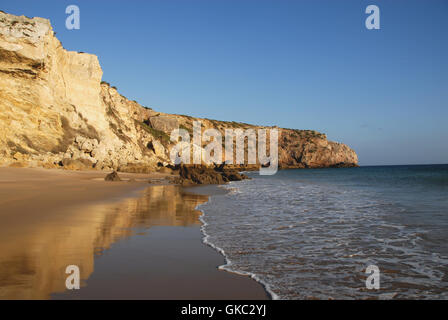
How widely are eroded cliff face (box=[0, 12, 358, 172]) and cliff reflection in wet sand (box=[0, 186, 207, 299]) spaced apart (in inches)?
725

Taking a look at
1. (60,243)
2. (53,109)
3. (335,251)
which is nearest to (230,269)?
(335,251)

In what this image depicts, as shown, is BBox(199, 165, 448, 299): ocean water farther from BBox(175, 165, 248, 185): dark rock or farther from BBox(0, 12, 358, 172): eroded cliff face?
BBox(0, 12, 358, 172): eroded cliff face

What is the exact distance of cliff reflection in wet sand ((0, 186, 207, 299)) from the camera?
335cm

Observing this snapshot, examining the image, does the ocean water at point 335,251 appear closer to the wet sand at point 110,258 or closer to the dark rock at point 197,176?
the wet sand at point 110,258

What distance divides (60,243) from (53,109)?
85.0 ft

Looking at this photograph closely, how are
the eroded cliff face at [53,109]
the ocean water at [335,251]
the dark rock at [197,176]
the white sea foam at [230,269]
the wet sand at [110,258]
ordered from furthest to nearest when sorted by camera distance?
the dark rock at [197,176]
the eroded cliff face at [53,109]
the ocean water at [335,251]
the white sea foam at [230,269]
the wet sand at [110,258]

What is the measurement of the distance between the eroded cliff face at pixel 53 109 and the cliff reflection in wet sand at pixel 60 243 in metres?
18.4

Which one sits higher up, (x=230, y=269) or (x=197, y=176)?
(x=197, y=176)

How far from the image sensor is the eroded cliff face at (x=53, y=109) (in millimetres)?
24156

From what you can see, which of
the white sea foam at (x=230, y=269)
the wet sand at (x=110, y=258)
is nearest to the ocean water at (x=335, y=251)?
the white sea foam at (x=230, y=269)

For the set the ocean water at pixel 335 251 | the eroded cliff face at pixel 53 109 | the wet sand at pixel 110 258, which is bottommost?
the ocean water at pixel 335 251

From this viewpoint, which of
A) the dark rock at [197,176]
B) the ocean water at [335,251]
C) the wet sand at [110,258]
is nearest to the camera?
the wet sand at [110,258]

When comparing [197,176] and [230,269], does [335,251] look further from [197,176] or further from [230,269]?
[197,176]

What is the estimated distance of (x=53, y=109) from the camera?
27062mm
